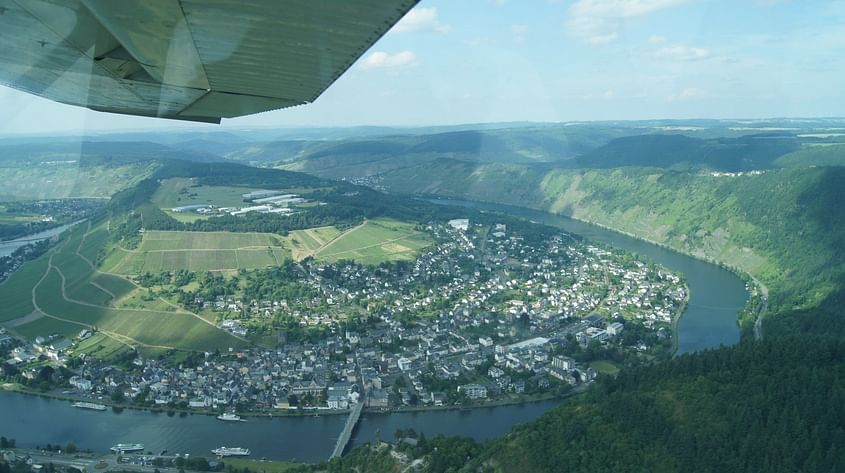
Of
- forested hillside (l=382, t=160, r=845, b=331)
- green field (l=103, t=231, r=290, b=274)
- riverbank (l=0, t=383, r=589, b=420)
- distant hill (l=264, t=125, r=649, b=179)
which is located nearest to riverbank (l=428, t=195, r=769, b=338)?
forested hillside (l=382, t=160, r=845, b=331)

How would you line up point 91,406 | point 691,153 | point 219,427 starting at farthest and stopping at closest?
point 691,153
point 91,406
point 219,427

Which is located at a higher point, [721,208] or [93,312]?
[721,208]

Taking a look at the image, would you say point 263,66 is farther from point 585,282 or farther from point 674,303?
point 585,282

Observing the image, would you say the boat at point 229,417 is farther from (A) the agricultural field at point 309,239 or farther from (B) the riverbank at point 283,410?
(A) the agricultural field at point 309,239

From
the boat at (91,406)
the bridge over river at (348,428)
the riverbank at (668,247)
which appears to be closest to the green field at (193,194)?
the riverbank at (668,247)

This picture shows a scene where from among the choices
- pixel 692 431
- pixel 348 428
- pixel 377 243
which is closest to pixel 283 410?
pixel 348 428

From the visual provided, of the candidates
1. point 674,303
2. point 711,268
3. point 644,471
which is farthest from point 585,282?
point 644,471

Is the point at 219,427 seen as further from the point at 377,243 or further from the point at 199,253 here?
the point at 377,243
